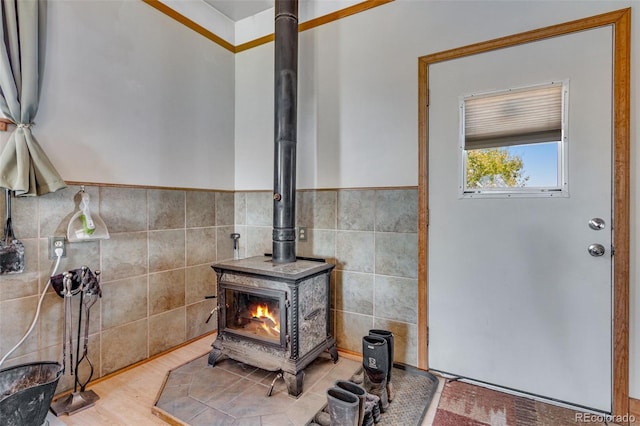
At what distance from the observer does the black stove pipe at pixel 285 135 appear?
2.20 m

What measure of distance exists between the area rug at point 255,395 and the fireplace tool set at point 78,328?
1.39ft

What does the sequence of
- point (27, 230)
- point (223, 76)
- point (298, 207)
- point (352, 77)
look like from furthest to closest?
1. point (223, 76)
2. point (298, 207)
3. point (352, 77)
4. point (27, 230)

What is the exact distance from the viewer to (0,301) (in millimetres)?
1639

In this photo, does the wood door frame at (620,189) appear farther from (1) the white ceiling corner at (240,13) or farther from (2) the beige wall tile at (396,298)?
(1) the white ceiling corner at (240,13)

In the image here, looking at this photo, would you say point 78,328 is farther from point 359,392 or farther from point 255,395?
point 359,392

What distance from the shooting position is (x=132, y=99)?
2.17 meters

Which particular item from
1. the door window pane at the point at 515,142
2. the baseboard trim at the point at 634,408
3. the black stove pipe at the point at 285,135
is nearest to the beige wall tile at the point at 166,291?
the black stove pipe at the point at 285,135

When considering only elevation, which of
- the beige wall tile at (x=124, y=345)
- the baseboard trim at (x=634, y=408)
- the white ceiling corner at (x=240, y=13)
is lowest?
the baseboard trim at (x=634, y=408)

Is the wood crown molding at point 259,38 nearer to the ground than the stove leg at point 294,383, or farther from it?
farther from it

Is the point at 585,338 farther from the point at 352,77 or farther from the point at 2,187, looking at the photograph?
the point at 2,187

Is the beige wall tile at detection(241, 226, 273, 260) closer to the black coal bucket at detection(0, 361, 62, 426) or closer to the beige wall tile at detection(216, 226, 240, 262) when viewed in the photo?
the beige wall tile at detection(216, 226, 240, 262)


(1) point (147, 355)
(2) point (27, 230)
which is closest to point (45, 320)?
(2) point (27, 230)

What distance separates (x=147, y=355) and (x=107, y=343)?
0.31 meters

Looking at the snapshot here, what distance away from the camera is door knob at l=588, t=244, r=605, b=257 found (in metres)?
1.68
